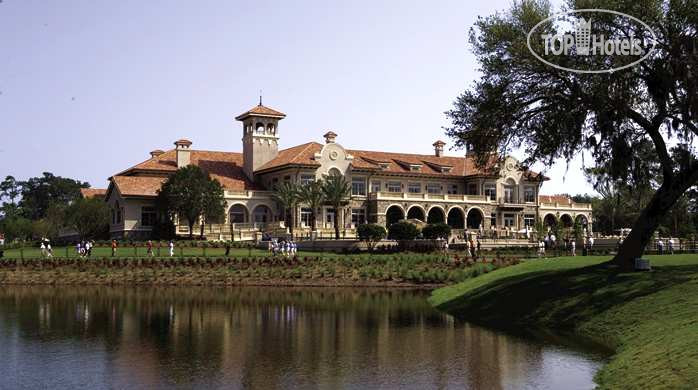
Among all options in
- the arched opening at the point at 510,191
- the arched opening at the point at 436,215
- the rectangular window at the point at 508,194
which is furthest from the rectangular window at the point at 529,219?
the arched opening at the point at 436,215

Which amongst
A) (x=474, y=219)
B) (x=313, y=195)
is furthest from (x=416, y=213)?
(x=313, y=195)

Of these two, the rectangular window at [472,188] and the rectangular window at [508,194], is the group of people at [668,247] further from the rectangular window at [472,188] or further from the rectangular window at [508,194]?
the rectangular window at [508,194]

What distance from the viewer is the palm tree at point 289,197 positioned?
255 feet

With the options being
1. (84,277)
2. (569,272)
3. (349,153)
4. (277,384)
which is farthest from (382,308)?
(349,153)

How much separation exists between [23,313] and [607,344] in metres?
22.4

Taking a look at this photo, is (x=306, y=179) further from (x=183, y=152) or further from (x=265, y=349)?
(x=265, y=349)

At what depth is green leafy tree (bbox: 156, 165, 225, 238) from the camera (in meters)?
73.6

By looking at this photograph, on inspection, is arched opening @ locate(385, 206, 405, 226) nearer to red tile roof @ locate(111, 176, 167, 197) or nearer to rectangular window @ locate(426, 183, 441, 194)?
rectangular window @ locate(426, 183, 441, 194)

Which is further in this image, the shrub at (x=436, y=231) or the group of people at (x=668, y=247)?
the shrub at (x=436, y=231)

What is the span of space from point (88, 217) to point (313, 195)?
21.9m

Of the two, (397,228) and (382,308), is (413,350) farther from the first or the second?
(397,228)

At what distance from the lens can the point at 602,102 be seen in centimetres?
2895

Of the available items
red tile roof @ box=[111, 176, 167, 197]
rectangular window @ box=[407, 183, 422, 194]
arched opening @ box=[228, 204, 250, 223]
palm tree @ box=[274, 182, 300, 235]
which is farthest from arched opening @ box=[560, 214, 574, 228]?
red tile roof @ box=[111, 176, 167, 197]

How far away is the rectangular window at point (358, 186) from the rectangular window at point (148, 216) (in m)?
21.5
